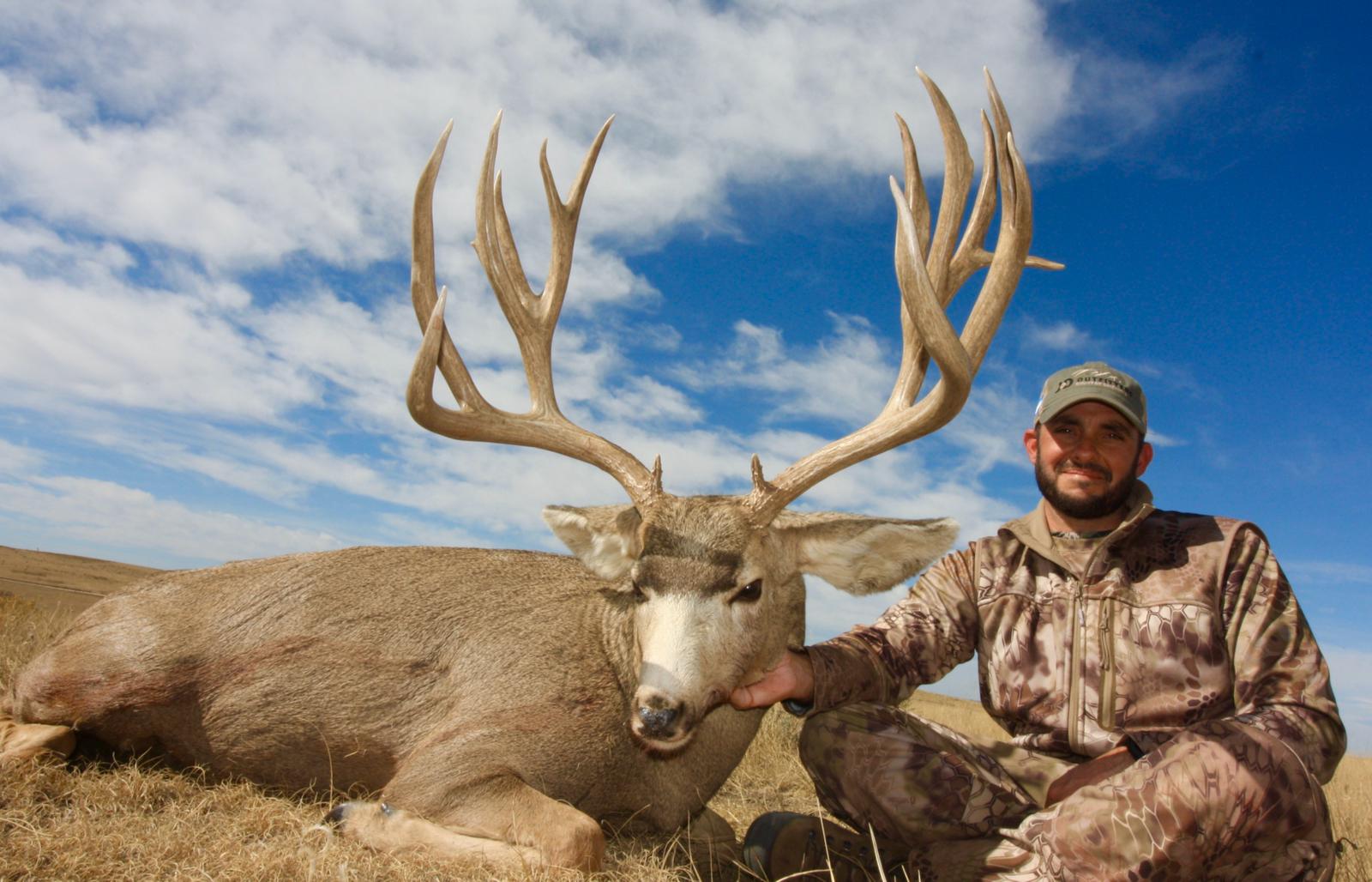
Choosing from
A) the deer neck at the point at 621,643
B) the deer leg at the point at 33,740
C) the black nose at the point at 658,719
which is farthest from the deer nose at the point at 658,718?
the deer leg at the point at 33,740

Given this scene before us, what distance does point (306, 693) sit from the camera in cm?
503

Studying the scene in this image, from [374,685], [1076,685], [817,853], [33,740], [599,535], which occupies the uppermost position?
[599,535]

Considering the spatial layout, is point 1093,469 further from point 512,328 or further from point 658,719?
point 512,328

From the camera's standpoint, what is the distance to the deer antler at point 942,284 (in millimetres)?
4797

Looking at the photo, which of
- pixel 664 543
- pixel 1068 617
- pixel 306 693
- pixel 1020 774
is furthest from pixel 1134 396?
pixel 306 693

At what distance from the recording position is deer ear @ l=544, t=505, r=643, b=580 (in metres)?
5.15

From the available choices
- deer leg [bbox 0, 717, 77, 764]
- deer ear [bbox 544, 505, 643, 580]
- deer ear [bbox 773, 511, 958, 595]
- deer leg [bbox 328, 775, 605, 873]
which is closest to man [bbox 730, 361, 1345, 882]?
deer ear [bbox 773, 511, 958, 595]

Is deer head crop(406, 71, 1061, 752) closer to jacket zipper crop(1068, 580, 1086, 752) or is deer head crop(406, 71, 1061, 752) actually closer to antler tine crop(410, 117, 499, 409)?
antler tine crop(410, 117, 499, 409)

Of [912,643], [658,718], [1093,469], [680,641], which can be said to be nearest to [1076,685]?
[912,643]

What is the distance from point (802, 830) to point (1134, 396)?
2.62 metres

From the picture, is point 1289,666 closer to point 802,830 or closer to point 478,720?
point 802,830

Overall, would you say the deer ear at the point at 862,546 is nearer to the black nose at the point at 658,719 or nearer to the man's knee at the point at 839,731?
the man's knee at the point at 839,731

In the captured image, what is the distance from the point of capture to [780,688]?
14.3 feet

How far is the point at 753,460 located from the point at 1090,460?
1644 mm
